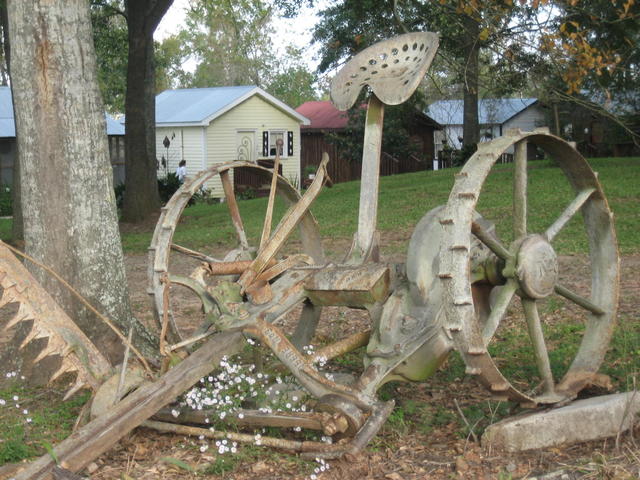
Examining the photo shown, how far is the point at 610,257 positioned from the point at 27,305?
331 cm

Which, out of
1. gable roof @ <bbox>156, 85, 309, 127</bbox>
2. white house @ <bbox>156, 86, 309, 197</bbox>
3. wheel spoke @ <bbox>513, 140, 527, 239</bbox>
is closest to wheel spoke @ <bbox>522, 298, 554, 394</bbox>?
wheel spoke @ <bbox>513, 140, 527, 239</bbox>

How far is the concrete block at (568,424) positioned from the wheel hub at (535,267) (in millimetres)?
625

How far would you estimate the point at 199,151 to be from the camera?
29.8 meters

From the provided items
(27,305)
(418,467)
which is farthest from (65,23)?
(418,467)

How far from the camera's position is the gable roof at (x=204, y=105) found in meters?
29.4

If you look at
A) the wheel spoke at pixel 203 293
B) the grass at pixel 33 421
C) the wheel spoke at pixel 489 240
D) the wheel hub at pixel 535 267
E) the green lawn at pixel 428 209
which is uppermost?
the wheel spoke at pixel 489 240

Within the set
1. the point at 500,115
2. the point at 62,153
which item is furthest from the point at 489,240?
the point at 500,115

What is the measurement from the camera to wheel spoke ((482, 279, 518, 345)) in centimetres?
416

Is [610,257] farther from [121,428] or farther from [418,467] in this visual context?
[121,428]

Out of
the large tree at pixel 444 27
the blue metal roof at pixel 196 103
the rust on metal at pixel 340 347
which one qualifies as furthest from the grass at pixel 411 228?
the blue metal roof at pixel 196 103

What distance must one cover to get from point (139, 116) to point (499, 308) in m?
13.3

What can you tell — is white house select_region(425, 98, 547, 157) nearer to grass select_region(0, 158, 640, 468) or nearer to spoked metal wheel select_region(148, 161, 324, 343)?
grass select_region(0, 158, 640, 468)

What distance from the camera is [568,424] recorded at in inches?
163

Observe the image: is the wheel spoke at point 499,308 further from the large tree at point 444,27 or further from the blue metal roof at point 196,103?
the blue metal roof at point 196,103
